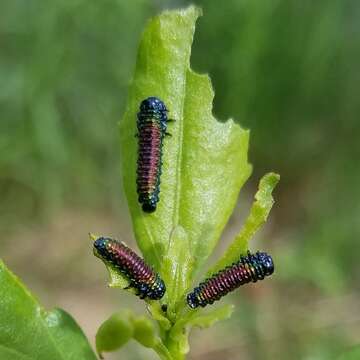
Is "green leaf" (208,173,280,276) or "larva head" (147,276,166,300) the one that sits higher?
"green leaf" (208,173,280,276)

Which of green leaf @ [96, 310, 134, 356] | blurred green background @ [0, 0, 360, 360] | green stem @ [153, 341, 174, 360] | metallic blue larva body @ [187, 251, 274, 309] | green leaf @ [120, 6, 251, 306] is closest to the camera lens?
green leaf @ [96, 310, 134, 356]

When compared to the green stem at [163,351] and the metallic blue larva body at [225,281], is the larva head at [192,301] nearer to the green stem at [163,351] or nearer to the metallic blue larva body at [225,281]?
the metallic blue larva body at [225,281]

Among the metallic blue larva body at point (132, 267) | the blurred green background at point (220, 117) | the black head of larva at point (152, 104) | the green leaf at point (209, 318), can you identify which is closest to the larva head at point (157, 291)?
→ the metallic blue larva body at point (132, 267)

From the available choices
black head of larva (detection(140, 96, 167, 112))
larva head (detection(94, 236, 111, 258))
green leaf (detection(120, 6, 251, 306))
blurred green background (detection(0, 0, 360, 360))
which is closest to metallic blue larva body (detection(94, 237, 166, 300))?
larva head (detection(94, 236, 111, 258))

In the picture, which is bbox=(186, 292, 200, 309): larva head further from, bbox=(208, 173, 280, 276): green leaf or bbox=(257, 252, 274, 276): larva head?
bbox=(257, 252, 274, 276): larva head

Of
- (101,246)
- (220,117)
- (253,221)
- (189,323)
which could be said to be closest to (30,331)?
(101,246)

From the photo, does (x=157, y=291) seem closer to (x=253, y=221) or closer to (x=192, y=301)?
(x=192, y=301)
